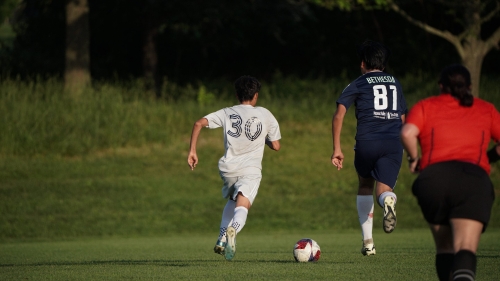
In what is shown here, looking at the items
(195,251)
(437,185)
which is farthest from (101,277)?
(195,251)

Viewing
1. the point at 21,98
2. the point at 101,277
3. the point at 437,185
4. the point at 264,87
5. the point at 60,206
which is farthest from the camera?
the point at 264,87

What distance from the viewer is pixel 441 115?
550 cm

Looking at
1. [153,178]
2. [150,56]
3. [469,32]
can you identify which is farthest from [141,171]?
[469,32]

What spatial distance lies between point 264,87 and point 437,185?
74.9ft

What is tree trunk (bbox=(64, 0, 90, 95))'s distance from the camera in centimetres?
2538

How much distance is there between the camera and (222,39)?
29.8m

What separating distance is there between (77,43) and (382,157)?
59.9ft

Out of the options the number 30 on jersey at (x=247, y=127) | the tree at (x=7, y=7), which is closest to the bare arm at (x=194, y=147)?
the number 30 on jersey at (x=247, y=127)

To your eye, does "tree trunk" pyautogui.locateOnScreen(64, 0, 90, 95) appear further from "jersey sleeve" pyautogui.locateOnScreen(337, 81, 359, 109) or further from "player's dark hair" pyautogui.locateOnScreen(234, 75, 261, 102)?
"jersey sleeve" pyautogui.locateOnScreen(337, 81, 359, 109)

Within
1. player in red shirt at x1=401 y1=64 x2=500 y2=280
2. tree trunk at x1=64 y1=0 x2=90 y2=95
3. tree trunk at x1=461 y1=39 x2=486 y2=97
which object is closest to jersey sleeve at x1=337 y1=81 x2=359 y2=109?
player in red shirt at x1=401 y1=64 x2=500 y2=280

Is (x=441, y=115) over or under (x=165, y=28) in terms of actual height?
under

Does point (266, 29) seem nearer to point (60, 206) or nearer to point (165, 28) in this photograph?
point (165, 28)

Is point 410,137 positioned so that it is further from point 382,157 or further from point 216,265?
point 216,265

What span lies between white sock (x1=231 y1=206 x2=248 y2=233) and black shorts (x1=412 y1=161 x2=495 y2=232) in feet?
10.8
